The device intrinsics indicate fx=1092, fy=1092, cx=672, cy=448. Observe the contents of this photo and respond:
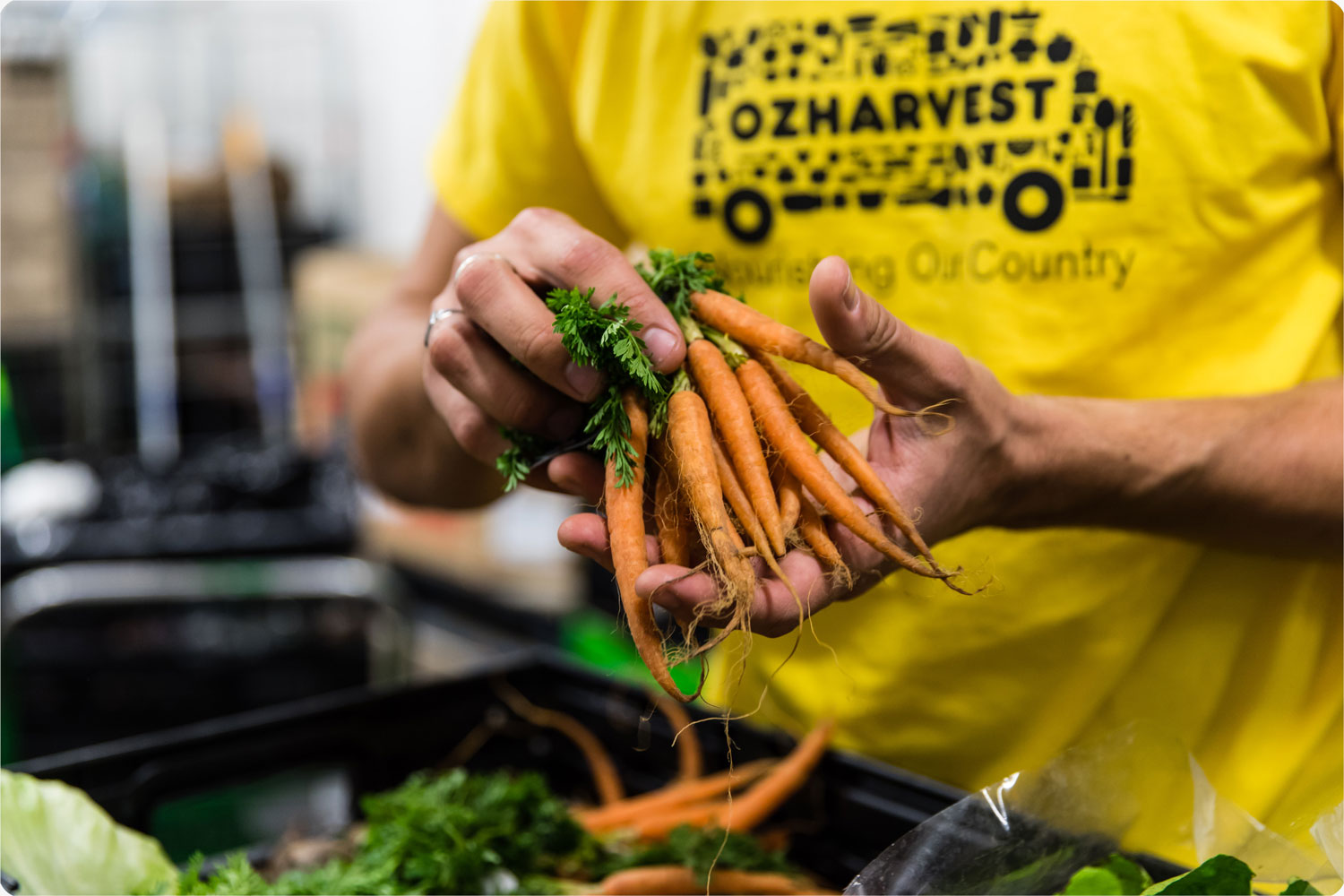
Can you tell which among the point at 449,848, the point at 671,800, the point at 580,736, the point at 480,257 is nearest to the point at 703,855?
the point at 671,800

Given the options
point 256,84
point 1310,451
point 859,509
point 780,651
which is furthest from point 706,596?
point 256,84

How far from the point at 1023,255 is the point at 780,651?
0.48 m

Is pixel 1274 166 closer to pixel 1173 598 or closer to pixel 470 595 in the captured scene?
pixel 1173 598

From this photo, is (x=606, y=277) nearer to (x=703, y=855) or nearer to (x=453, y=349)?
(x=453, y=349)

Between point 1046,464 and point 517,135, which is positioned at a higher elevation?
point 517,135

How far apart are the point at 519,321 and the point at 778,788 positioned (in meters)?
0.68

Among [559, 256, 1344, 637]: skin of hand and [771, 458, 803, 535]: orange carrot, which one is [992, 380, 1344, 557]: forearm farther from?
[771, 458, 803, 535]: orange carrot

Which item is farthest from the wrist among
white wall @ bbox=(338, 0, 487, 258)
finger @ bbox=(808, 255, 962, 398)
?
white wall @ bbox=(338, 0, 487, 258)

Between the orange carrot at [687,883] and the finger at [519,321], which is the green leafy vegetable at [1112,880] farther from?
the finger at [519,321]

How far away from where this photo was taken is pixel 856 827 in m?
1.23

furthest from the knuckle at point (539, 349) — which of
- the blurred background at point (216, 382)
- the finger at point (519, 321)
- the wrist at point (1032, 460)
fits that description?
the blurred background at point (216, 382)

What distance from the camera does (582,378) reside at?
0.89m

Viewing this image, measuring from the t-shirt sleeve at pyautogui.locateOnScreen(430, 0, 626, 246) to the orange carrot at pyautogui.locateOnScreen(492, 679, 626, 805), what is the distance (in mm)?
655

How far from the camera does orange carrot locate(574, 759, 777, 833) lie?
1337 mm
